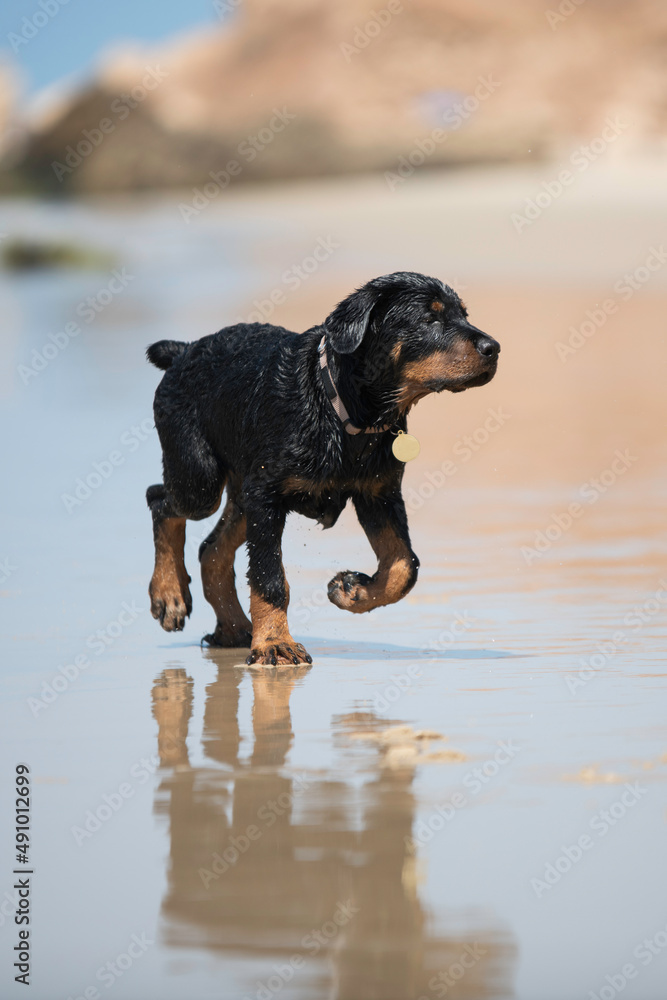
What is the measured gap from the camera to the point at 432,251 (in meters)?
32.2

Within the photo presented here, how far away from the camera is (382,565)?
6.22 meters

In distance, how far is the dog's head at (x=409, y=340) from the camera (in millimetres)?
5785

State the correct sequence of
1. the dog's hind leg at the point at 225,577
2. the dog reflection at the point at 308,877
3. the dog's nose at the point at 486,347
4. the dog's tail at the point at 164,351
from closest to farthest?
the dog reflection at the point at 308,877 < the dog's nose at the point at 486,347 < the dog's hind leg at the point at 225,577 < the dog's tail at the point at 164,351

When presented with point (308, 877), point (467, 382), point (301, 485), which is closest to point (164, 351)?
point (301, 485)

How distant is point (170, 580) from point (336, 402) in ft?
4.61

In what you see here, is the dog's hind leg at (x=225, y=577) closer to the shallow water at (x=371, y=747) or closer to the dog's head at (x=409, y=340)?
the shallow water at (x=371, y=747)

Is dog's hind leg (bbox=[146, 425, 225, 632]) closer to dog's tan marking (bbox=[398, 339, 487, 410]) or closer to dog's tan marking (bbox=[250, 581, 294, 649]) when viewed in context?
dog's tan marking (bbox=[250, 581, 294, 649])

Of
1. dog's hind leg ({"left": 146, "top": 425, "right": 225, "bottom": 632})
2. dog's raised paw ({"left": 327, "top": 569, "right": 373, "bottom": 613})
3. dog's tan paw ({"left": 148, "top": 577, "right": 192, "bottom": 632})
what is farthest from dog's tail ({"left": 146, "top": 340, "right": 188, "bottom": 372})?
dog's raised paw ({"left": 327, "top": 569, "right": 373, "bottom": 613})

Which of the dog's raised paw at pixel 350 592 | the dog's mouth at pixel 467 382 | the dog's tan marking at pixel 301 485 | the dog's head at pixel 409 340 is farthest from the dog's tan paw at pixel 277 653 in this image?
the dog's mouth at pixel 467 382

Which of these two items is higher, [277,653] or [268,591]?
[268,591]

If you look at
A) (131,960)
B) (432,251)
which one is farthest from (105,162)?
(131,960)

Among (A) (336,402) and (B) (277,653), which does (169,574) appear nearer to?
(B) (277,653)

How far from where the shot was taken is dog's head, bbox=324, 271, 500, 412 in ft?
19.0

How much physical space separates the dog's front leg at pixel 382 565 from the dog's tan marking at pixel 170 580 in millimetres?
960
